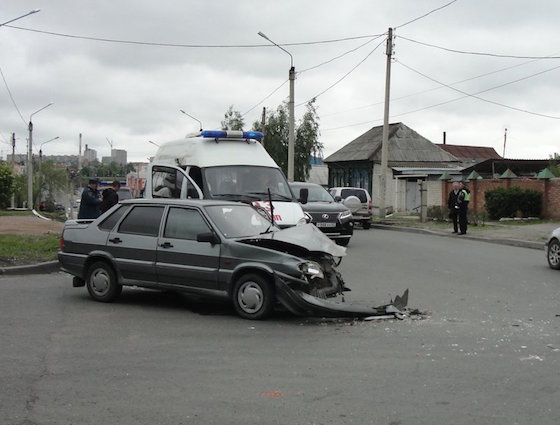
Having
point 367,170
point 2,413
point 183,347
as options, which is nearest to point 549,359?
point 183,347

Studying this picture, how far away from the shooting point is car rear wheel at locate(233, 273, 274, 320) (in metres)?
7.58

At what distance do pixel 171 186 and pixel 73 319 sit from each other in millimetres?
5288

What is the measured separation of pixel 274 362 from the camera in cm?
592

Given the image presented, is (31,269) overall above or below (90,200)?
below

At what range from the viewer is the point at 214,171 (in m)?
12.2

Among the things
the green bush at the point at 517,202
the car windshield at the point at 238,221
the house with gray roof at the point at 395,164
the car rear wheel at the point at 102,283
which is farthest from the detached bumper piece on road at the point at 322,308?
the house with gray roof at the point at 395,164

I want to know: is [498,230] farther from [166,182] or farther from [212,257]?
[212,257]

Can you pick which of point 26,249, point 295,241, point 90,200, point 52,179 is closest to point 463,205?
point 90,200

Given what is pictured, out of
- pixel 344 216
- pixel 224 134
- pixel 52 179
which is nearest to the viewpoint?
pixel 224 134

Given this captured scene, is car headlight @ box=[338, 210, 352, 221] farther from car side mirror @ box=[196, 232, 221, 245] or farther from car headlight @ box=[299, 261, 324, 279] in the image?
car side mirror @ box=[196, 232, 221, 245]

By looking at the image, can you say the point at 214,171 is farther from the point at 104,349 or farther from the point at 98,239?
the point at 104,349

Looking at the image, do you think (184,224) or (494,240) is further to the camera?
(494,240)

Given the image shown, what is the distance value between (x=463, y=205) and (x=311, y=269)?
583 inches

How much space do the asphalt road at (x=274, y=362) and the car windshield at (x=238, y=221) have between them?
1.10m
